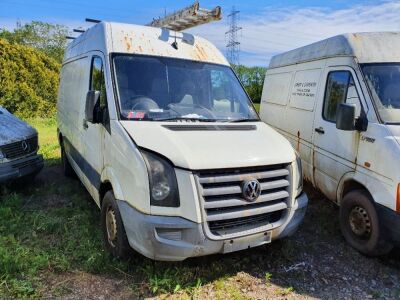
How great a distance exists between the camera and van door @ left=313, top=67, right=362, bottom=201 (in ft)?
15.9

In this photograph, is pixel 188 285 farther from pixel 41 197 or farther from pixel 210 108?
pixel 41 197

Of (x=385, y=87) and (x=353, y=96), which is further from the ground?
(x=385, y=87)

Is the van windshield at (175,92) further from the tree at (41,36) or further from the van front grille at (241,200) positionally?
the tree at (41,36)

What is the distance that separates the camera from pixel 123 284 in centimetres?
371

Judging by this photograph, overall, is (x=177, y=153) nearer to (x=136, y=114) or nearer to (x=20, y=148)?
(x=136, y=114)

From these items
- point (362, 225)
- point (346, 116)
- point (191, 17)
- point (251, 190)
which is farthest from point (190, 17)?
point (362, 225)

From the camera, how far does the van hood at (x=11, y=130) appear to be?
5.82m

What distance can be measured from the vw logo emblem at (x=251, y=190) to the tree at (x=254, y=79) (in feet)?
45.0

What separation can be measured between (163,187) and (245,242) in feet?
3.21

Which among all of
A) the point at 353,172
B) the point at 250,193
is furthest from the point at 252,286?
the point at 353,172

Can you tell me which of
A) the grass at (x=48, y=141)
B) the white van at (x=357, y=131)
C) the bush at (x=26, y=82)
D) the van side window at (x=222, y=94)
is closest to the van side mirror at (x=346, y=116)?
the white van at (x=357, y=131)

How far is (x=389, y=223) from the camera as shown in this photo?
159 inches

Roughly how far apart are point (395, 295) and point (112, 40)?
4.20 m

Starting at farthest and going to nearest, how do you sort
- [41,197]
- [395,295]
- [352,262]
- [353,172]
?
[41,197] < [353,172] < [352,262] < [395,295]
